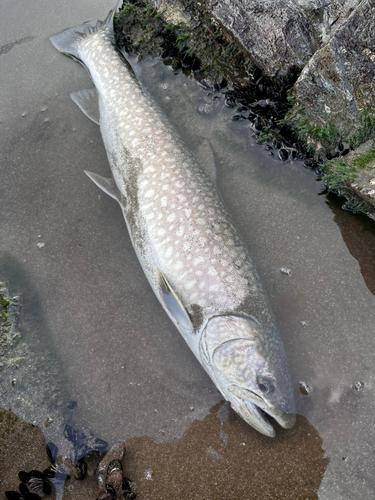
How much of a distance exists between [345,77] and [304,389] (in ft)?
12.9

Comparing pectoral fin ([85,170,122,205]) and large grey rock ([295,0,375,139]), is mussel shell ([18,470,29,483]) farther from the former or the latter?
large grey rock ([295,0,375,139])

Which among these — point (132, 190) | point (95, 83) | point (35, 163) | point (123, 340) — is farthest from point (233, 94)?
point (123, 340)

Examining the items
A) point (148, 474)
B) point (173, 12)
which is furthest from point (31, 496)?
point (173, 12)

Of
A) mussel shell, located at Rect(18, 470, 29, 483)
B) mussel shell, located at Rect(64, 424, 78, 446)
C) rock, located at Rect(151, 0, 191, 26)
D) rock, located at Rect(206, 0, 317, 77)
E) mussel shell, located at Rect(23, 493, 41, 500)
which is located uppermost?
rock, located at Rect(206, 0, 317, 77)

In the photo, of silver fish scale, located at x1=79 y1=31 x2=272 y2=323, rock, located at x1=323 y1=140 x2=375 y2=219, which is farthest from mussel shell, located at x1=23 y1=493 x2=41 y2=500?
rock, located at x1=323 y1=140 x2=375 y2=219

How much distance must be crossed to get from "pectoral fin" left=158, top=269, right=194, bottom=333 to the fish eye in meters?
0.86

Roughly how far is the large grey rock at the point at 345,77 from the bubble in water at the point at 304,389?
10.8 feet

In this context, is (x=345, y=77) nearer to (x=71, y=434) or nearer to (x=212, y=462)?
(x=212, y=462)

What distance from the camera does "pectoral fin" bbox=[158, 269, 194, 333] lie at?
3.63 meters

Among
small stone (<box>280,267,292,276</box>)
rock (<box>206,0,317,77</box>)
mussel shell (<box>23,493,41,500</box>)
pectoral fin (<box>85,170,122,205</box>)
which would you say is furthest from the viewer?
rock (<box>206,0,317,77</box>)

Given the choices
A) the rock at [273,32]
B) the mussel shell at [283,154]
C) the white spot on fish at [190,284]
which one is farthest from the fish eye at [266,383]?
the rock at [273,32]

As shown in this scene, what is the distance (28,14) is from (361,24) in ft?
19.0

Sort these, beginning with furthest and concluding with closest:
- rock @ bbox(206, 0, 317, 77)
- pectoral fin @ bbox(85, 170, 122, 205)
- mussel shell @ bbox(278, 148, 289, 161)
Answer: rock @ bbox(206, 0, 317, 77) < mussel shell @ bbox(278, 148, 289, 161) < pectoral fin @ bbox(85, 170, 122, 205)

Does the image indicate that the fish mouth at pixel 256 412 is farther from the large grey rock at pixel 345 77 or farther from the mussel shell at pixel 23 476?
the large grey rock at pixel 345 77
